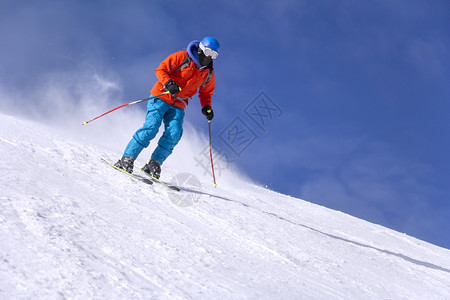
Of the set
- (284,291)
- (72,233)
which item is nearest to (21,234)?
(72,233)

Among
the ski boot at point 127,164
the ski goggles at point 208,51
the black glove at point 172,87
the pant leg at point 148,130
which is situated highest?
the ski goggles at point 208,51

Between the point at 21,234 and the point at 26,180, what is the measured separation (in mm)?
1196

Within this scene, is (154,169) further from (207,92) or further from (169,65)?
(207,92)

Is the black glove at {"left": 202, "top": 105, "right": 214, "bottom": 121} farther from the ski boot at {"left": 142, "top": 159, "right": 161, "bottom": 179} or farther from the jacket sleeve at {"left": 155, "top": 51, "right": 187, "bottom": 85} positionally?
the ski boot at {"left": 142, "top": 159, "right": 161, "bottom": 179}

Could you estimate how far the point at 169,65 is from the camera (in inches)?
212

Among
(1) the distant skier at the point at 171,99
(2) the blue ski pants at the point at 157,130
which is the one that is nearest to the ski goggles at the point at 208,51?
(1) the distant skier at the point at 171,99

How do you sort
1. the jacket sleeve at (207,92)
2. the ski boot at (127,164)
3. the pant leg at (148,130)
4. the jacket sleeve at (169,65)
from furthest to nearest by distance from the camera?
the jacket sleeve at (207,92), the jacket sleeve at (169,65), the pant leg at (148,130), the ski boot at (127,164)

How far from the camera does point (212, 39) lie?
17.3 feet

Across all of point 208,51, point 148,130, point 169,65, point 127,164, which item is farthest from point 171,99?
point 127,164

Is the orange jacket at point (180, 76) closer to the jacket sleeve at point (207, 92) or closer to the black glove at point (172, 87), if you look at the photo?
the black glove at point (172, 87)

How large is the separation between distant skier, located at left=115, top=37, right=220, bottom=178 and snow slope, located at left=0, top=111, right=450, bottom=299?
72 cm

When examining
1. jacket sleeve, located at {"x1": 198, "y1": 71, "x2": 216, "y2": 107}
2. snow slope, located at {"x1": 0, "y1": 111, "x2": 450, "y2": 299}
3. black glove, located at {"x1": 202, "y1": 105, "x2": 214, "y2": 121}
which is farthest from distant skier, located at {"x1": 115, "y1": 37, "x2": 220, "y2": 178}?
snow slope, located at {"x1": 0, "y1": 111, "x2": 450, "y2": 299}

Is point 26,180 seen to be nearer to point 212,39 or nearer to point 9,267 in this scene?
point 9,267

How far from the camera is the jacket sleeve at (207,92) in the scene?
614cm
